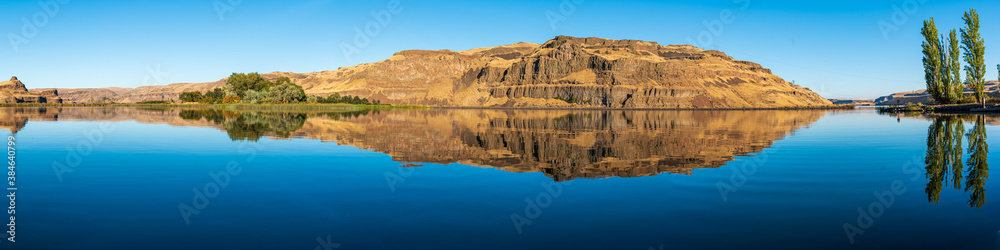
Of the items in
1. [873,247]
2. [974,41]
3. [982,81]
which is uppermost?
[974,41]

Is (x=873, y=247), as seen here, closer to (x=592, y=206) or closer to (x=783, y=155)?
(x=592, y=206)

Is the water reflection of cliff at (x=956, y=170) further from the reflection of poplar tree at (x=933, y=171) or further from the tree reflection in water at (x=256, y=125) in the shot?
the tree reflection in water at (x=256, y=125)

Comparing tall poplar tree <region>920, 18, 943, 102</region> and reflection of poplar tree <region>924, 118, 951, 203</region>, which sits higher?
tall poplar tree <region>920, 18, 943, 102</region>

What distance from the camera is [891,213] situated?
1179cm

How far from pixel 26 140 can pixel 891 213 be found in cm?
4325

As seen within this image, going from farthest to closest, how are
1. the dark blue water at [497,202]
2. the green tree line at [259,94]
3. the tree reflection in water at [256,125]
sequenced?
1. the green tree line at [259,94]
2. the tree reflection in water at [256,125]
3. the dark blue water at [497,202]

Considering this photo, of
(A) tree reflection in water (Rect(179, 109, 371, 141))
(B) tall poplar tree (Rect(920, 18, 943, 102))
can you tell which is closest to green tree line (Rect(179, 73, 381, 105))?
(A) tree reflection in water (Rect(179, 109, 371, 141))

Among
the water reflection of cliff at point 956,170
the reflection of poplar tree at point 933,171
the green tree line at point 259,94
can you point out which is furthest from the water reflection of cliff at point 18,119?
the green tree line at point 259,94

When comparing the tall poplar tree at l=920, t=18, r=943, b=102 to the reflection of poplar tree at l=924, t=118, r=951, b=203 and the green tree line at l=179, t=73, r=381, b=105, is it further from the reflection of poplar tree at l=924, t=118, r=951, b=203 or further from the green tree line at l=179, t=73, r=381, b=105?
the green tree line at l=179, t=73, r=381, b=105

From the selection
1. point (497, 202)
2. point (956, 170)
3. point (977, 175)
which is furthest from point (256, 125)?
point (977, 175)

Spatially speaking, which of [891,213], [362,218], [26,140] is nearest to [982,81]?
[891,213]

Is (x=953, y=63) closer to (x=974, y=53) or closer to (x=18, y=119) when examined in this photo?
(x=974, y=53)

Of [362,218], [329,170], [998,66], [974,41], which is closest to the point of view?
[362,218]

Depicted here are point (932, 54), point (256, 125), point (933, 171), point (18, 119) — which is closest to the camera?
point (933, 171)
